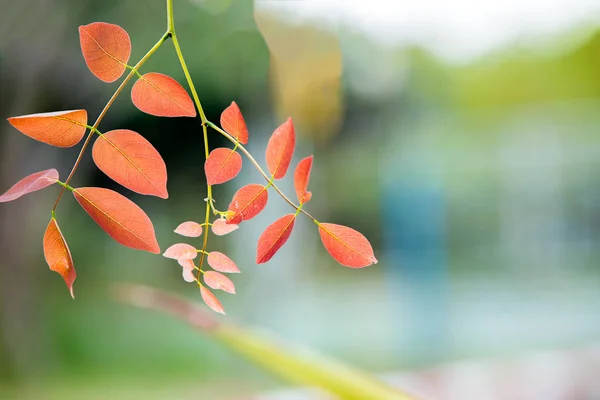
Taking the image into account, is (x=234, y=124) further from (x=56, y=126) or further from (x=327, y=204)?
(x=327, y=204)

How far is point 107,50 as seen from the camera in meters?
0.16

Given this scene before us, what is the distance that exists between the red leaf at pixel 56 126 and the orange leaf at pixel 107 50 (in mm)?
13

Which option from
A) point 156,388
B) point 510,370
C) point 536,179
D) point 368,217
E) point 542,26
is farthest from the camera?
point 542,26

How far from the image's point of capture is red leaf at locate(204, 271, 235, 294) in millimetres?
157

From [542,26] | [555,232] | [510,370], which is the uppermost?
[542,26]

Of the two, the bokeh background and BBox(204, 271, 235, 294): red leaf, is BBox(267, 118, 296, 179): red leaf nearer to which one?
BBox(204, 271, 235, 294): red leaf

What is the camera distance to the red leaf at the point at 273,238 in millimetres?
142

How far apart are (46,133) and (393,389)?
29 centimetres

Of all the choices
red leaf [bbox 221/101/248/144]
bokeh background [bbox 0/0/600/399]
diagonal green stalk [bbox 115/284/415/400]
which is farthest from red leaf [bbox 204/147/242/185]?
bokeh background [bbox 0/0/600/399]

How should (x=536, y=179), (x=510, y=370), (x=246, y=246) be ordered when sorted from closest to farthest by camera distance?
(x=510, y=370)
(x=246, y=246)
(x=536, y=179)

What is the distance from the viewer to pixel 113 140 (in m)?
0.15

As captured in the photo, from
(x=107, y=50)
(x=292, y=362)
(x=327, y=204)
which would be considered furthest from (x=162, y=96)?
(x=327, y=204)

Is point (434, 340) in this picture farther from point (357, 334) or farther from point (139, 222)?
point (139, 222)

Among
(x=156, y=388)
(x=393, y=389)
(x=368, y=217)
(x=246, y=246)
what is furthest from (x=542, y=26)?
(x=393, y=389)
